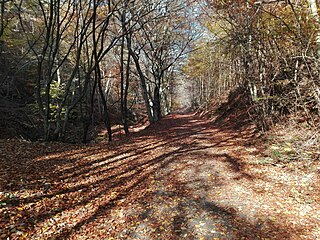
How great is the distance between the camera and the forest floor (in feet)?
12.1

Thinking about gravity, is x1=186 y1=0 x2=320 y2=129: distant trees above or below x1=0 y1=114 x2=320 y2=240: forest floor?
above

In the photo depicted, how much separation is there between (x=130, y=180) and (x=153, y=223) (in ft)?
6.37

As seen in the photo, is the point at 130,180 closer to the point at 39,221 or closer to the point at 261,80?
the point at 39,221

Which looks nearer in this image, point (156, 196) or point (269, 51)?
point (156, 196)

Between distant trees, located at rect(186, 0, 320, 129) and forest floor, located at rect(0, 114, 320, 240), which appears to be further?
distant trees, located at rect(186, 0, 320, 129)

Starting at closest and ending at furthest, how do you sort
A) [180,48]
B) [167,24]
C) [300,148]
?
[300,148]
[167,24]
[180,48]

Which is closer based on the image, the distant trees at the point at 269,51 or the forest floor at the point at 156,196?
the forest floor at the point at 156,196

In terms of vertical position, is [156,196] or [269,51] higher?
[269,51]

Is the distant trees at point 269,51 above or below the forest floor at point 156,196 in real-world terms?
above

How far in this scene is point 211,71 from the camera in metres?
25.7

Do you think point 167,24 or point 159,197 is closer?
point 159,197

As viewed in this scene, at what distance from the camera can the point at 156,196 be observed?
4895 mm

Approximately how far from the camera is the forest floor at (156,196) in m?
3.69

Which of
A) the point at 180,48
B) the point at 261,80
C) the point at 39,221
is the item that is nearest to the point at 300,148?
the point at 261,80
